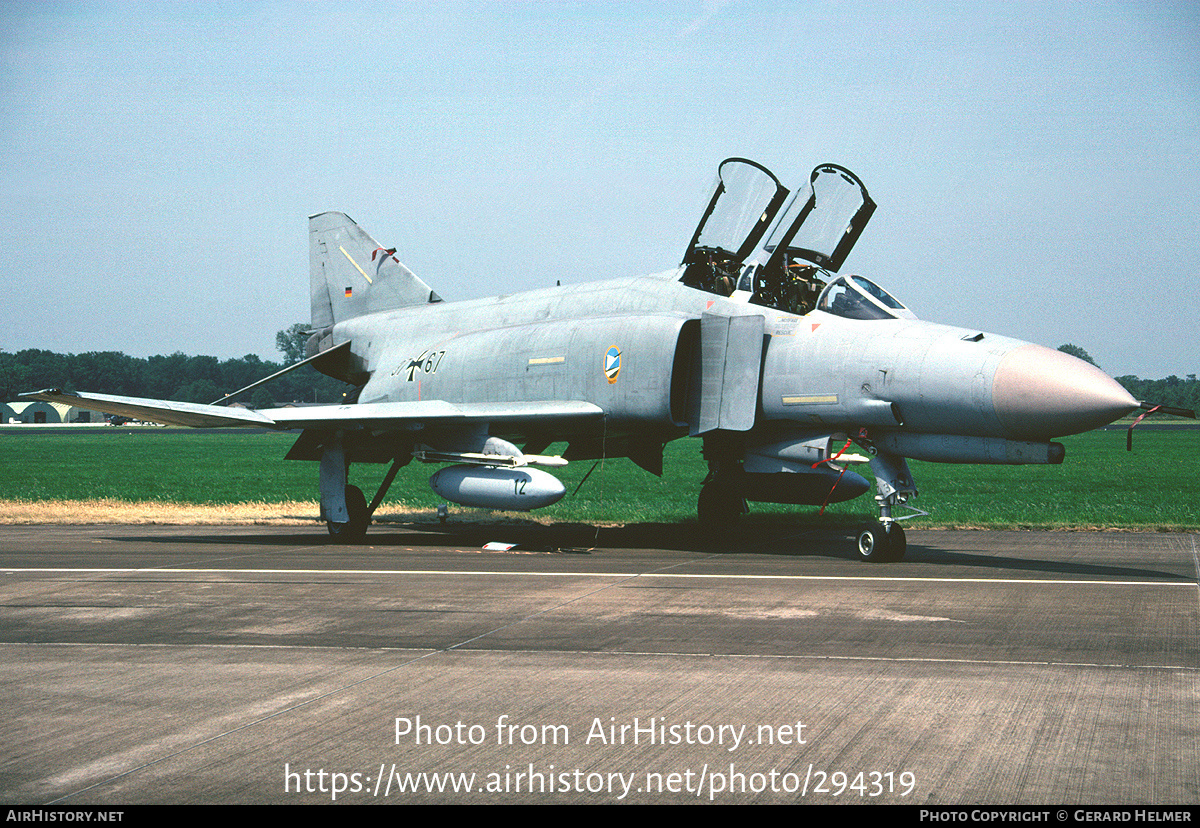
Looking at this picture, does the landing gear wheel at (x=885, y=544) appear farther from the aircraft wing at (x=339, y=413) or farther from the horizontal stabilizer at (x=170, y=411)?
the horizontal stabilizer at (x=170, y=411)

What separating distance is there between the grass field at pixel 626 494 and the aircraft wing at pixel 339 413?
13.5 feet

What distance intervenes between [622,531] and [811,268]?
16.5ft

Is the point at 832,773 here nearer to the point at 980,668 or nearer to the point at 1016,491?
the point at 980,668

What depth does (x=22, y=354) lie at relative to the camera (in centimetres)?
15300

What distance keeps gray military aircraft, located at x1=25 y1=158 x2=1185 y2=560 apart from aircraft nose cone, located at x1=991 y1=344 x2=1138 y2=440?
18 millimetres

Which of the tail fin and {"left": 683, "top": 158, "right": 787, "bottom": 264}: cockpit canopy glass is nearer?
{"left": 683, "top": 158, "right": 787, "bottom": 264}: cockpit canopy glass

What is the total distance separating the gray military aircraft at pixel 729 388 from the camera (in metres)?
10.2

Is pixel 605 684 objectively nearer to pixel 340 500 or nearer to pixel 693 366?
pixel 693 366

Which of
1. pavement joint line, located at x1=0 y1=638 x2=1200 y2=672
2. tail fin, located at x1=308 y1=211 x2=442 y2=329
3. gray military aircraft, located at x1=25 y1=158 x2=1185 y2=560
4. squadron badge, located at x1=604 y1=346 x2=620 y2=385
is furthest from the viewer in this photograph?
tail fin, located at x1=308 y1=211 x2=442 y2=329

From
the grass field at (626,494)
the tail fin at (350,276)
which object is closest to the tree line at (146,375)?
the grass field at (626,494)

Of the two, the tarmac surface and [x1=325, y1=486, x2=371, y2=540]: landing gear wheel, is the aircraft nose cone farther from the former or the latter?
[x1=325, y1=486, x2=371, y2=540]: landing gear wheel

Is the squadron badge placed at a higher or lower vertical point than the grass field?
higher

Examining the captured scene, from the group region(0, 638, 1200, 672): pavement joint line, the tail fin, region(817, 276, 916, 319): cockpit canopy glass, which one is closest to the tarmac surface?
region(0, 638, 1200, 672): pavement joint line

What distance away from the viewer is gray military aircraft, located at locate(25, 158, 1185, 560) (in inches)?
402
